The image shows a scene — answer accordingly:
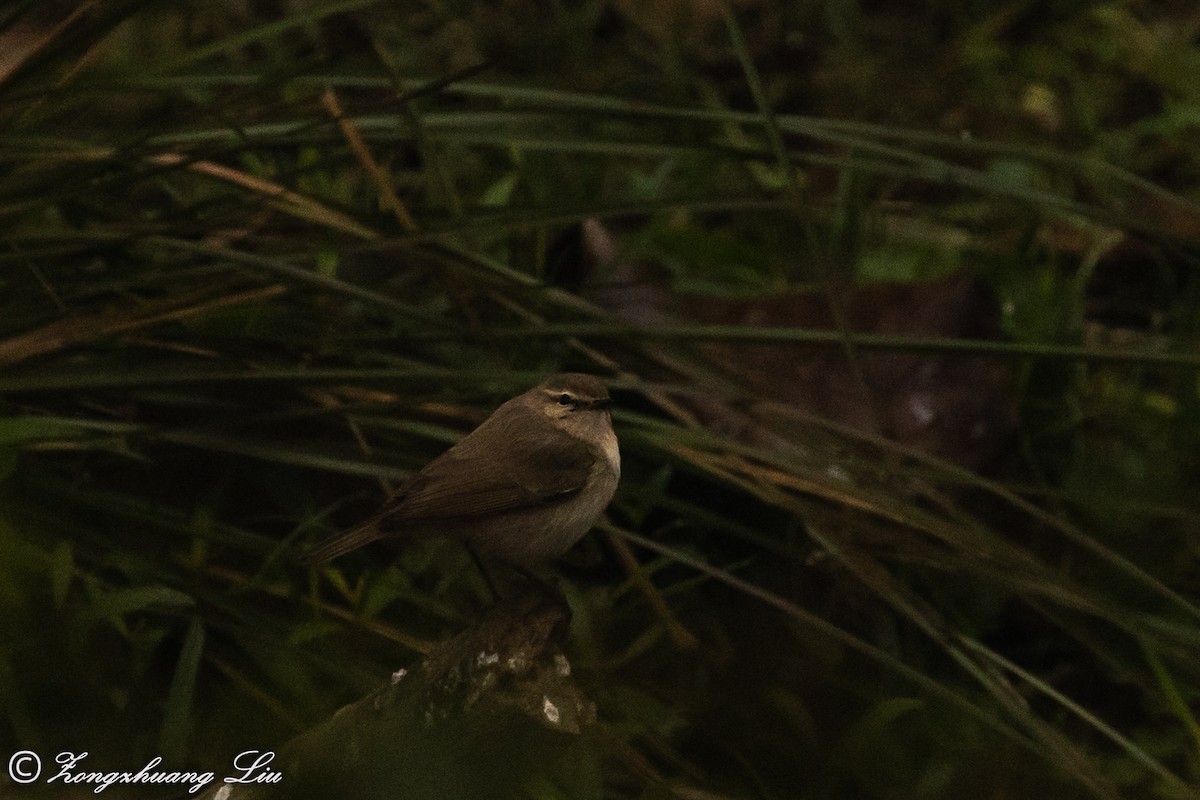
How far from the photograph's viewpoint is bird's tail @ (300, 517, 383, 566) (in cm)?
214

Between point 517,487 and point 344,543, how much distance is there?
0.99 ft

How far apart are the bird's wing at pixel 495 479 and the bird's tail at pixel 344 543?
0.03 meters

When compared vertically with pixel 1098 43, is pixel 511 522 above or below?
above

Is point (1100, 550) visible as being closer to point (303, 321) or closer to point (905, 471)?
point (905, 471)

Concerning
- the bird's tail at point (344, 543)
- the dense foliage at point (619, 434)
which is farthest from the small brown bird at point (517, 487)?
the dense foliage at point (619, 434)

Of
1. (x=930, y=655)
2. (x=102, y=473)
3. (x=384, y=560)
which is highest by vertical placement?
(x=102, y=473)

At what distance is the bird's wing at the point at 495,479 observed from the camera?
220cm

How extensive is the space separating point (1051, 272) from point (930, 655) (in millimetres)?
1368

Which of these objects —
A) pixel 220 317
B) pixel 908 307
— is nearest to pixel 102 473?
pixel 220 317

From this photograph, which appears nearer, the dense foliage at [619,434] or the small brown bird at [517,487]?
the small brown bird at [517,487]

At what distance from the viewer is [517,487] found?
2283mm

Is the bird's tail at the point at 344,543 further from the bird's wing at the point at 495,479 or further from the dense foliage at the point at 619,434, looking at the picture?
the dense foliage at the point at 619,434

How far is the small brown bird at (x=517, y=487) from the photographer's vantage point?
2197 mm

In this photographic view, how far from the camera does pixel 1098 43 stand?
5.73 m
